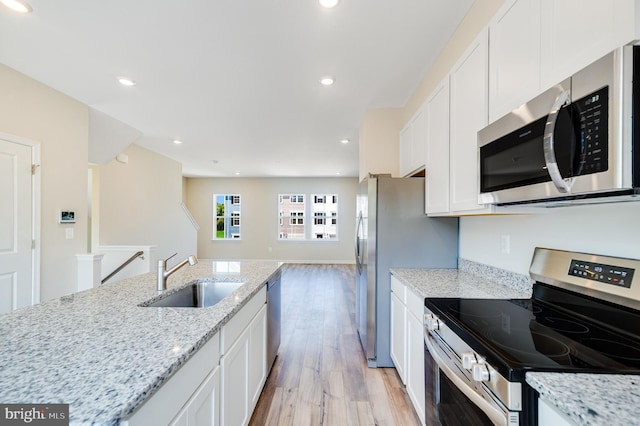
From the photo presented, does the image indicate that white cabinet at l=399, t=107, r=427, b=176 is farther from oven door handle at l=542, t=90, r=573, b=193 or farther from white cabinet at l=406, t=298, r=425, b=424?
oven door handle at l=542, t=90, r=573, b=193

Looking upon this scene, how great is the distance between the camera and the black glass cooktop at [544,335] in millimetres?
859

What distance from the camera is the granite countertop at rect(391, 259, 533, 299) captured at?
165 cm

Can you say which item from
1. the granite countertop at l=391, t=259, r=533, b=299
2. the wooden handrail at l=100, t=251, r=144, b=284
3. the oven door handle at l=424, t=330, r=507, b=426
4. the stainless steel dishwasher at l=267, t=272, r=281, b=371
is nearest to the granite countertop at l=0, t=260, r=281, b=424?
the stainless steel dishwasher at l=267, t=272, r=281, b=371

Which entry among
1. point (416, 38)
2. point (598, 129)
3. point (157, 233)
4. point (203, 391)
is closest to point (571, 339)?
point (598, 129)

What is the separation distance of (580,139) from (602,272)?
657mm

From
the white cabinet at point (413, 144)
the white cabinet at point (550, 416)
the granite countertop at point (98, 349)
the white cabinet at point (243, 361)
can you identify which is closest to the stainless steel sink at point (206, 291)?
the white cabinet at point (243, 361)

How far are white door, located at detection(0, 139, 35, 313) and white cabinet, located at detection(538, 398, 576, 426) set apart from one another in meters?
3.90

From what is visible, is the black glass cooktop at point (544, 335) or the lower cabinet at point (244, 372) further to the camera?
the lower cabinet at point (244, 372)

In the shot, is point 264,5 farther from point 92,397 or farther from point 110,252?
point 110,252

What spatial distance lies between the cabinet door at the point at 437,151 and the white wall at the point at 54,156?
370cm

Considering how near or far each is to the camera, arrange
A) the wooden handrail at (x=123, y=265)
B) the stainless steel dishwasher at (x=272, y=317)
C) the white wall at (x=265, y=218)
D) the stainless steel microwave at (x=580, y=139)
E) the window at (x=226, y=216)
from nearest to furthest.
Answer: the stainless steel microwave at (x=580, y=139) < the stainless steel dishwasher at (x=272, y=317) < the wooden handrail at (x=123, y=265) < the white wall at (x=265, y=218) < the window at (x=226, y=216)

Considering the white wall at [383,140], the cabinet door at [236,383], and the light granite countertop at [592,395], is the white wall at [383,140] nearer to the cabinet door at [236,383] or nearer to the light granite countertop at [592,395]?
the cabinet door at [236,383]

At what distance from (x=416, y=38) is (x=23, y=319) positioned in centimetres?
275

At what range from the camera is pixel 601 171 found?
2.61ft
